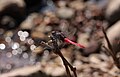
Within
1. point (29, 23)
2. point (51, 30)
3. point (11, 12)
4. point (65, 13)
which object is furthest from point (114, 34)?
point (11, 12)

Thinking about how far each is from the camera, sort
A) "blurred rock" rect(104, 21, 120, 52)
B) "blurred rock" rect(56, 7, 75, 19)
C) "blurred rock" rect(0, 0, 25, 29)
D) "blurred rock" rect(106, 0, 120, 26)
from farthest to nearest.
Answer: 1. "blurred rock" rect(0, 0, 25, 29)
2. "blurred rock" rect(56, 7, 75, 19)
3. "blurred rock" rect(106, 0, 120, 26)
4. "blurred rock" rect(104, 21, 120, 52)

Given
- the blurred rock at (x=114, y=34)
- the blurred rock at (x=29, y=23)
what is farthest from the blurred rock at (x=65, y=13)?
the blurred rock at (x=114, y=34)

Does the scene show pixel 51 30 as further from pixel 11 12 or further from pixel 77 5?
pixel 11 12

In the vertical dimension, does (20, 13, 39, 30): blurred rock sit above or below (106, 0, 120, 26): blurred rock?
above

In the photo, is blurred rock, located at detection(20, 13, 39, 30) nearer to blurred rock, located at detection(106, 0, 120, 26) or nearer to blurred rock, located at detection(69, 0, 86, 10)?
blurred rock, located at detection(69, 0, 86, 10)

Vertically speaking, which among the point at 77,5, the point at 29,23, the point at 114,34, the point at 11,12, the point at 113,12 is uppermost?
the point at 11,12

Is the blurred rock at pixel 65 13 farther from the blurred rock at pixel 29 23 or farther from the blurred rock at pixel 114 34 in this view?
the blurred rock at pixel 114 34

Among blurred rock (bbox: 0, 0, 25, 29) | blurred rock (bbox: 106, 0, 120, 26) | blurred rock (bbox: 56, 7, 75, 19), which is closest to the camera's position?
blurred rock (bbox: 106, 0, 120, 26)

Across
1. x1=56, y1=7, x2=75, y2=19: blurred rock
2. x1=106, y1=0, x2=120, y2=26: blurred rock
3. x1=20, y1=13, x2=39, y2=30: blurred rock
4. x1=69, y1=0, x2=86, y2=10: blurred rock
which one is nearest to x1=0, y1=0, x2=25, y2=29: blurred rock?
x1=20, y1=13, x2=39, y2=30: blurred rock

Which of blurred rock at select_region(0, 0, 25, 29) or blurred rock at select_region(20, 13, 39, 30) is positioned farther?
blurred rock at select_region(0, 0, 25, 29)
